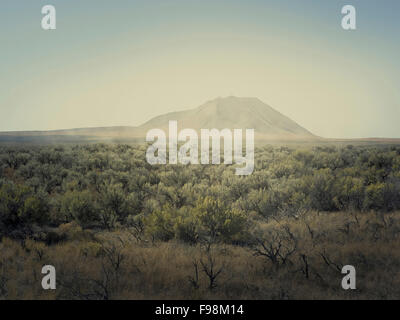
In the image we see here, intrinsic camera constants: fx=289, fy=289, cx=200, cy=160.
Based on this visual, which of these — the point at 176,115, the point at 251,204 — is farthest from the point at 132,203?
the point at 176,115

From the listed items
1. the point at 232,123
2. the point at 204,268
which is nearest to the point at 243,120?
the point at 232,123

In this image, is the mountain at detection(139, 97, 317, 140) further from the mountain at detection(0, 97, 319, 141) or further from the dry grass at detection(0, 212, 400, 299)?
the dry grass at detection(0, 212, 400, 299)

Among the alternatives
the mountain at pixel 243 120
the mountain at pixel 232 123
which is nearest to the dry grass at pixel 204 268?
the mountain at pixel 232 123

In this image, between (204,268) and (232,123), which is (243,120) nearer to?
(232,123)

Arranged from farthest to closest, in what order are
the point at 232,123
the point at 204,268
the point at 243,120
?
the point at 243,120, the point at 232,123, the point at 204,268

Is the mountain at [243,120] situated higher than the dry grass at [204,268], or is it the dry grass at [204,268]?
the mountain at [243,120]

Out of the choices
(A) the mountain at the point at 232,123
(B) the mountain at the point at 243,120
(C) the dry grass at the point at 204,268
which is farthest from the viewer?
(B) the mountain at the point at 243,120

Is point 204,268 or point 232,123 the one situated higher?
point 232,123

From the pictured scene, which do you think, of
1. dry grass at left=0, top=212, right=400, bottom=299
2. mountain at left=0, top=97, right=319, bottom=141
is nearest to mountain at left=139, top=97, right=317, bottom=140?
mountain at left=0, top=97, right=319, bottom=141

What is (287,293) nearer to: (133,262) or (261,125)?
(133,262)

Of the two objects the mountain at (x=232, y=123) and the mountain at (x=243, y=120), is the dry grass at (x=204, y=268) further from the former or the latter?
the mountain at (x=243, y=120)

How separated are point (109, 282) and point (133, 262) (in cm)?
92
